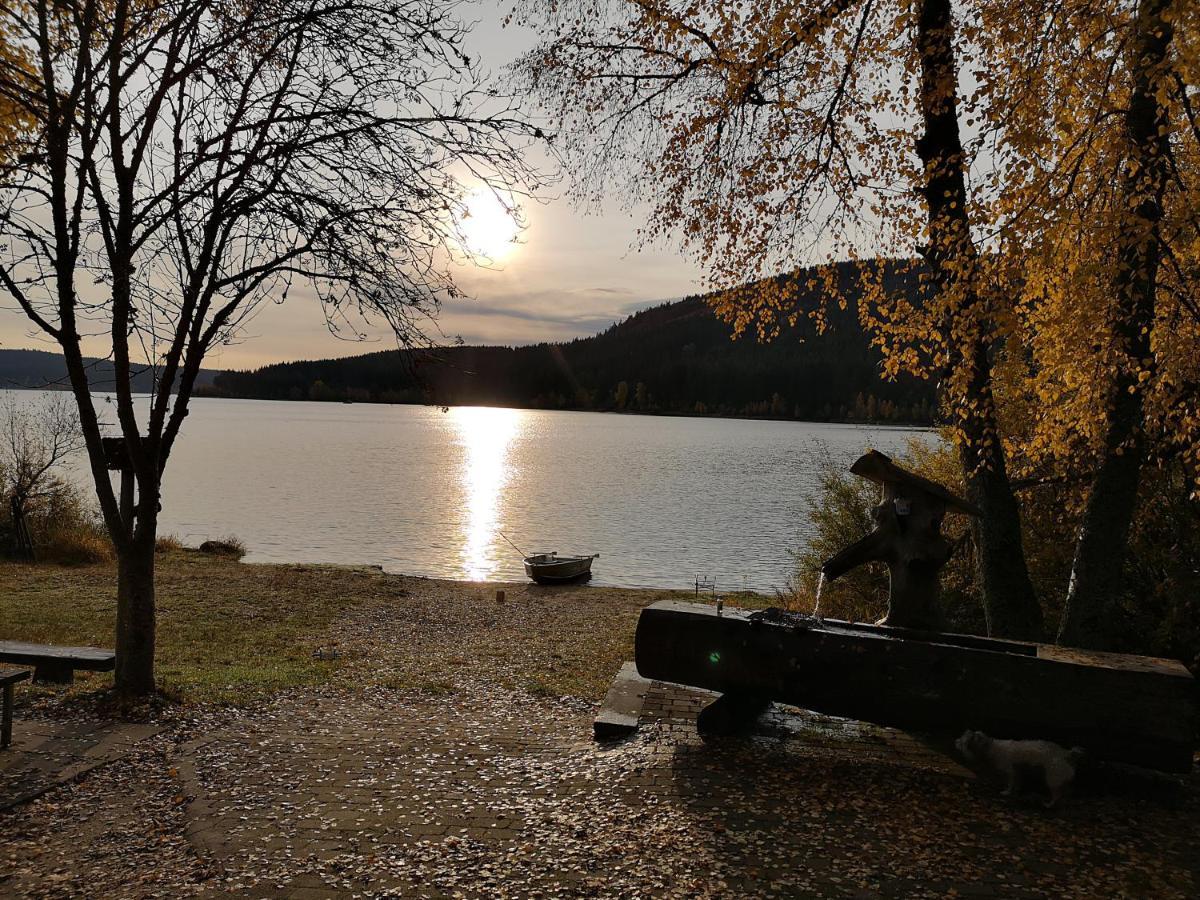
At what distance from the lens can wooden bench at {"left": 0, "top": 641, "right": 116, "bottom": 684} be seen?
8.01m

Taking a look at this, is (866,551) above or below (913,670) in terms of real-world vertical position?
above

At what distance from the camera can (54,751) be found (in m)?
6.56

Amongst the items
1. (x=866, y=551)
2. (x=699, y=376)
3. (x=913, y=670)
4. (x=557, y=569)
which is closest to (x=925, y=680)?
(x=913, y=670)

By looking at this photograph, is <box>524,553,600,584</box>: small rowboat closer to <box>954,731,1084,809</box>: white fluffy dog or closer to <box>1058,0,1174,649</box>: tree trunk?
<box>1058,0,1174,649</box>: tree trunk

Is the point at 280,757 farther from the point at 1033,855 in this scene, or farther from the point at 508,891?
the point at 1033,855

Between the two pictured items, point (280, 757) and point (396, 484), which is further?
point (396, 484)

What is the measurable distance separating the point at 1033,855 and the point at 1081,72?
20.8ft

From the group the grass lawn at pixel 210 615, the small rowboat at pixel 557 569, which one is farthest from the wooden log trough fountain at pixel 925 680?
the small rowboat at pixel 557 569

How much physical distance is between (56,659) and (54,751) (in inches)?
73.3

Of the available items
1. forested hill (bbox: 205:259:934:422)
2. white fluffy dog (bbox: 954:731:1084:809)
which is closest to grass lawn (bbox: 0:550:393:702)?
white fluffy dog (bbox: 954:731:1084:809)

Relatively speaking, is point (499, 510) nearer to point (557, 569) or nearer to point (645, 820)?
point (557, 569)

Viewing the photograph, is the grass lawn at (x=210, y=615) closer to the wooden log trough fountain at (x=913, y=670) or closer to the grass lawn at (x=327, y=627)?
the grass lawn at (x=327, y=627)

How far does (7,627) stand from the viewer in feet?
40.9

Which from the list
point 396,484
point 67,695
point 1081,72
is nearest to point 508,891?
point 67,695
